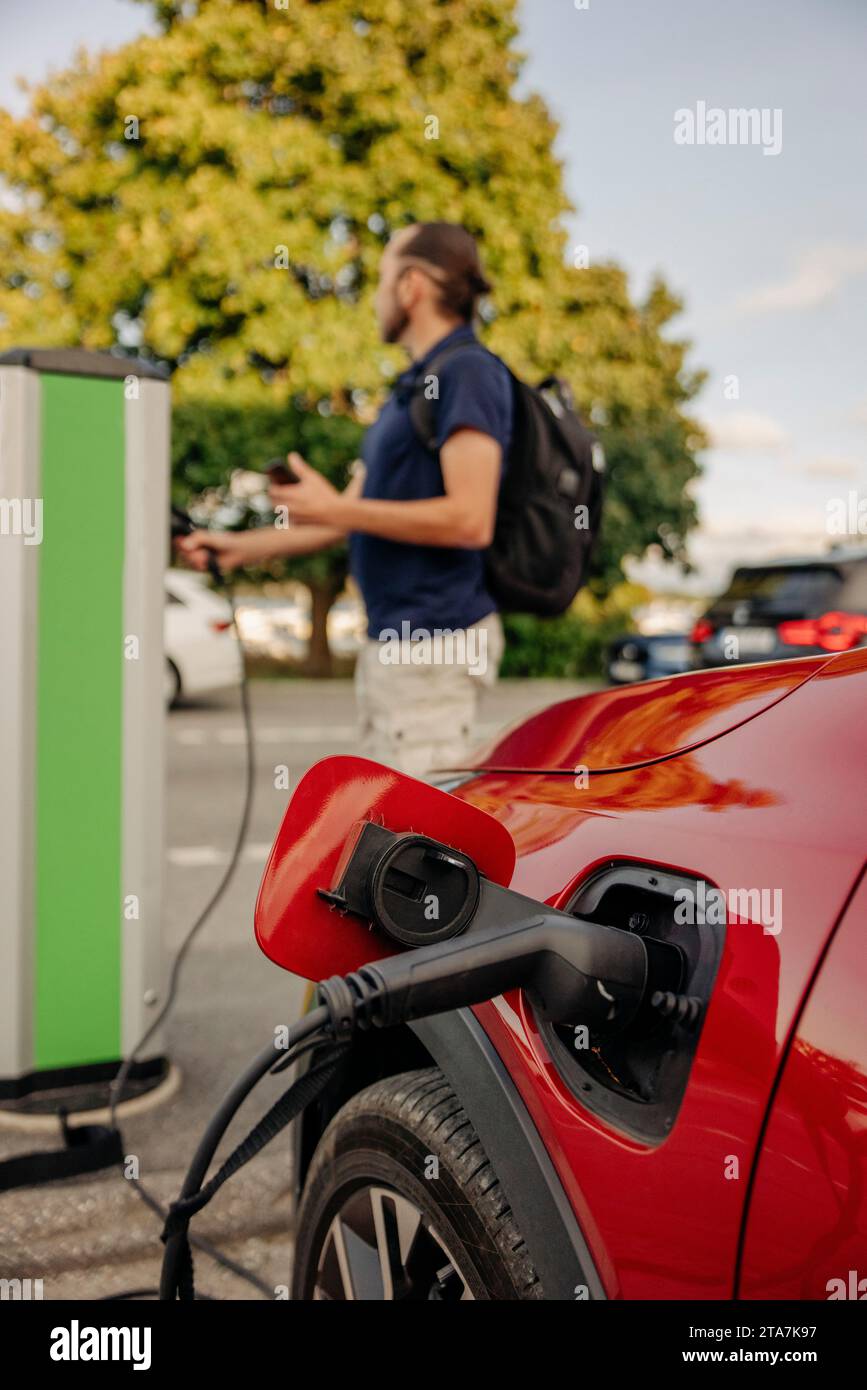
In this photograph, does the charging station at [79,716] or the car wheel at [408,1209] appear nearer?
the car wheel at [408,1209]

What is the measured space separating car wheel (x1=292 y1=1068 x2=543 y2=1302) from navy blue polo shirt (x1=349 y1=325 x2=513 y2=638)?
1.47 m

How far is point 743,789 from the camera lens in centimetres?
133

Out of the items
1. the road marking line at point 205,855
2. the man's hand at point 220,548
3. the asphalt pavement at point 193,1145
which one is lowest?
the asphalt pavement at point 193,1145

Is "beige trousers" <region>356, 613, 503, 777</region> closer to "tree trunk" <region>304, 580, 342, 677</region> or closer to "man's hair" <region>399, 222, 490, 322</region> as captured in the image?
"man's hair" <region>399, 222, 490, 322</region>

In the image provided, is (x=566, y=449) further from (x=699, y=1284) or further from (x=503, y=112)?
(x=503, y=112)

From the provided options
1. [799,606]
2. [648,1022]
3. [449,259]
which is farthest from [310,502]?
[799,606]

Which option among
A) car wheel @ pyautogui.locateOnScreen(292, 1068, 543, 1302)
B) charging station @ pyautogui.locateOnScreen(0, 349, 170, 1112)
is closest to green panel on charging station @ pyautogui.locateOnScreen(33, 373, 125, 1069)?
charging station @ pyautogui.locateOnScreen(0, 349, 170, 1112)

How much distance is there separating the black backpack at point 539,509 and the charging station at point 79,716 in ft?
2.61

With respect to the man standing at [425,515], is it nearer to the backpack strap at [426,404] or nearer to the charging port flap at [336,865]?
the backpack strap at [426,404]

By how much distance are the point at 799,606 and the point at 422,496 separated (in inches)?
299

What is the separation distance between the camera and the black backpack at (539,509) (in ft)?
10.2

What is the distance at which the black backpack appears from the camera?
3.10 m

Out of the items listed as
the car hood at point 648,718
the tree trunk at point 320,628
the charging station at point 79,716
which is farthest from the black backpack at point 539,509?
the tree trunk at point 320,628

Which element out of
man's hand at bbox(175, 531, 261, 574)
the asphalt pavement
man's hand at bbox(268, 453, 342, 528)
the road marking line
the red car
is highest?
man's hand at bbox(268, 453, 342, 528)
